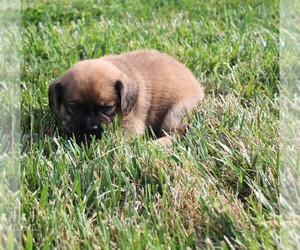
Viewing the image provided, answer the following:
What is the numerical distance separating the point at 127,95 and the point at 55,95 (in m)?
0.46

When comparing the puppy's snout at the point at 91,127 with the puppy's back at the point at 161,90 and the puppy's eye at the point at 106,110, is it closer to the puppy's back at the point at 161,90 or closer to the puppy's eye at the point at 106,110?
the puppy's eye at the point at 106,110

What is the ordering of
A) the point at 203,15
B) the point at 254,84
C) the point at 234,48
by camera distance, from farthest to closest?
the point at 203,15
the point at 234,48
the point at 254,84

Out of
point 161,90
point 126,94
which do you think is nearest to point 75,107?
point 126,94

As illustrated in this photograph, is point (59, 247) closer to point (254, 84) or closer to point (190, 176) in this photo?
point (190, 176)

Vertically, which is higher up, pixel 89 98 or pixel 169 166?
pixel 89 98

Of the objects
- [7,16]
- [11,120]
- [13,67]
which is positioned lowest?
[11,120]

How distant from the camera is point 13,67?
3.52m

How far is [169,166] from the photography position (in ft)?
12.4

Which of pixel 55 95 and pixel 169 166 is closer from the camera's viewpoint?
Result: pixel 169 166

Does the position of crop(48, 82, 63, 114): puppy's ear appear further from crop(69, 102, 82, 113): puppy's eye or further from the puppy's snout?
the puppy's snout

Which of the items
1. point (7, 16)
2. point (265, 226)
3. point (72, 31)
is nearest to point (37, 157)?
point (7, 16)

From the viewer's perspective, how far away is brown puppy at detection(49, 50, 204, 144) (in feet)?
14.5

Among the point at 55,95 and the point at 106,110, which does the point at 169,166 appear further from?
the point at 55,95

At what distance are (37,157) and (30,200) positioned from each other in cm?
58
